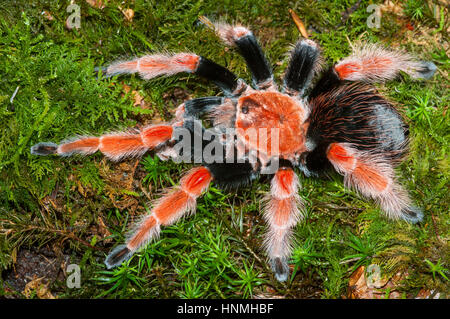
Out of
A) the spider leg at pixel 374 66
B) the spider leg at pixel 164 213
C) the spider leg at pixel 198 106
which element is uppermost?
the spider leg at pixel 374 66

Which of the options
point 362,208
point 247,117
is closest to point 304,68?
point 247,117

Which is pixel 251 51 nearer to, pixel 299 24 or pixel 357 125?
pixel 299 24

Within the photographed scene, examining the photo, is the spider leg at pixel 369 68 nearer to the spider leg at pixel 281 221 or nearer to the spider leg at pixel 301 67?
the spider leg at pixel 301 67

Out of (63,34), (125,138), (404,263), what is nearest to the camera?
(125,138)

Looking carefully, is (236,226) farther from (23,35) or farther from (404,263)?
(23,35)

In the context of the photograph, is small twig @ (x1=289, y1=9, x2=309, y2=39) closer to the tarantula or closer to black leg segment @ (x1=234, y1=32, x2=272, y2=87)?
the tarantula

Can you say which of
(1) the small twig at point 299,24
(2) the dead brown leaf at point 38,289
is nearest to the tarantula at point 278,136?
(1) the small twig at point 299,24

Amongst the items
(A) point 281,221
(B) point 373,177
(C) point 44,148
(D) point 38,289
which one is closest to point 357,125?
(B) point 373,177
